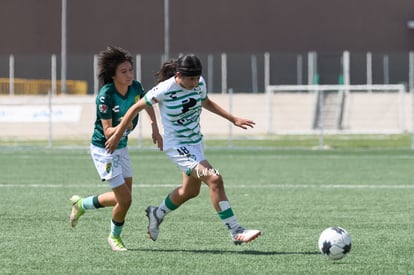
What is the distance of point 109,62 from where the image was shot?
9.97 m

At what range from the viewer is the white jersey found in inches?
381

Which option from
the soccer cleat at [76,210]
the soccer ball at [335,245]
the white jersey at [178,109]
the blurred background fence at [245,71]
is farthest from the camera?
the blurred background fence at [245,71]

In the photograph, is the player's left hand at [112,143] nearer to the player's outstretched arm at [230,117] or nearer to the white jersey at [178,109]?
the white jersey at [178,109]

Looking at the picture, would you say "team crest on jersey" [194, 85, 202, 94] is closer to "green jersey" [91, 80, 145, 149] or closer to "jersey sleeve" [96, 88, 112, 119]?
"green jersey" [91, 80, 145, 149]

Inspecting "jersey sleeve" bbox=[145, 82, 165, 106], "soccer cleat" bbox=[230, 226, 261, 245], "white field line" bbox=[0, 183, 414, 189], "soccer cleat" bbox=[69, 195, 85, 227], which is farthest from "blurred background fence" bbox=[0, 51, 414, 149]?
"soccer cleat" bbox=[230, 226, 261, 245]

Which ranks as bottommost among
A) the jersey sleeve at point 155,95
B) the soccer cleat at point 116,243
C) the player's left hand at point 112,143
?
the soccer cleat at point 116,243

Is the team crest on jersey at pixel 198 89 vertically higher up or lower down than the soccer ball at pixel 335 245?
higher up

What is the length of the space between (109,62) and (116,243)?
1.69m

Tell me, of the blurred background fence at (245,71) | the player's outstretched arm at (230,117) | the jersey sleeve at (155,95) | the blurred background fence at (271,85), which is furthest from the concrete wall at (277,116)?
the jersey sleeve at (155,95)

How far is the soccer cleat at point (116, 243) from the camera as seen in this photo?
9805mm

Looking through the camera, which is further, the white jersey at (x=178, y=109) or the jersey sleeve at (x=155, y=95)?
the white jersey at (x=178, y=109)

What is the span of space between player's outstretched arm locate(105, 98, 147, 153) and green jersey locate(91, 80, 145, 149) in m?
0.31

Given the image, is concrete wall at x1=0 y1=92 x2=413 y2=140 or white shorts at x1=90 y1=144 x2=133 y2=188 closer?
white shorts at x1=90 y1=144 x2=133 y2=188

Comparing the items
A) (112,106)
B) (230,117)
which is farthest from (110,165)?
(230,117)
